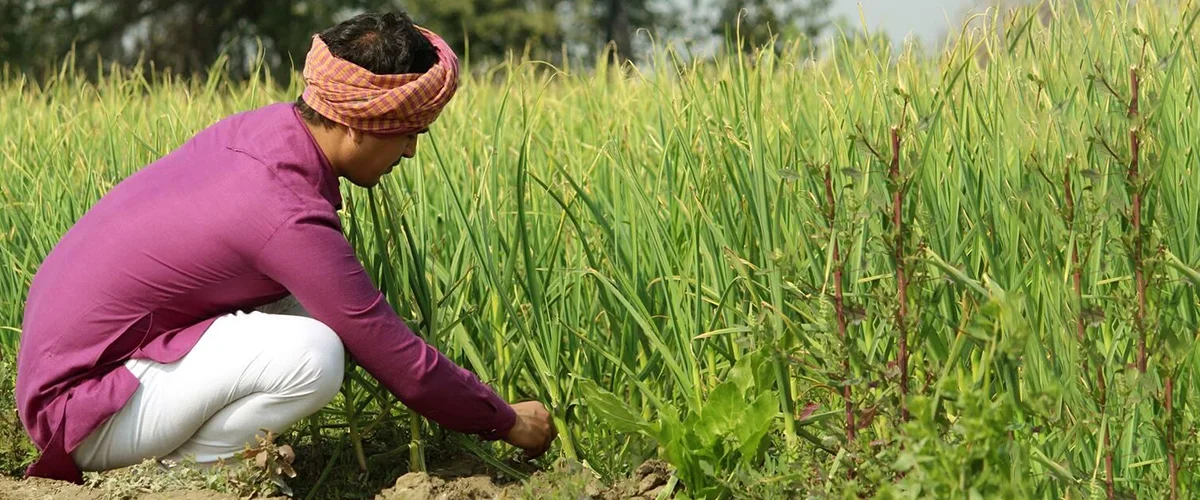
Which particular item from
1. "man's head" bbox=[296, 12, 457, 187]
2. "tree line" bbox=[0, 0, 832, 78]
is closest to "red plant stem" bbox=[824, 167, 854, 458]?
"man's head" bbox=[296, 12, 457, 187]

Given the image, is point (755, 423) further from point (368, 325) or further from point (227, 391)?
point (227, 391)

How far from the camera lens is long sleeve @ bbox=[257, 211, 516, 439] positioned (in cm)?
218

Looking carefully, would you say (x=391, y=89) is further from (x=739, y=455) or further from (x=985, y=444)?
(x=985, y=444)

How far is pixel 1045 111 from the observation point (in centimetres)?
247

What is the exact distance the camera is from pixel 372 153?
2346mm

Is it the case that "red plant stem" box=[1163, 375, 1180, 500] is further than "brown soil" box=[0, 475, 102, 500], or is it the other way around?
"brown soil" box=[0, 475, 102, 500]

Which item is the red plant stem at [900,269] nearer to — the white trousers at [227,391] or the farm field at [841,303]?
the farm field at [841,303]

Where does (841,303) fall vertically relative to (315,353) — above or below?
above

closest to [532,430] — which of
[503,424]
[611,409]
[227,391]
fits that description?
[503,424]

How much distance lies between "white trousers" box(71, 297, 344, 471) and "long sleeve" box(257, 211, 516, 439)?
0.25 ft

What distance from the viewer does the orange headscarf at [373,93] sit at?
7.37ft

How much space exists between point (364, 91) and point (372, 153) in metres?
0.14

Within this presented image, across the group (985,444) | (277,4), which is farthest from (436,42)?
(277,4)

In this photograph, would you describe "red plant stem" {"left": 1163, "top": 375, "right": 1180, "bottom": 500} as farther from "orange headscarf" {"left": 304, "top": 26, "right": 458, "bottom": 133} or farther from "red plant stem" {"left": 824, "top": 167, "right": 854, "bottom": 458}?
"orange headscarf" {"left": 304, "top": 26, "right": 458, "bottom": 133}
